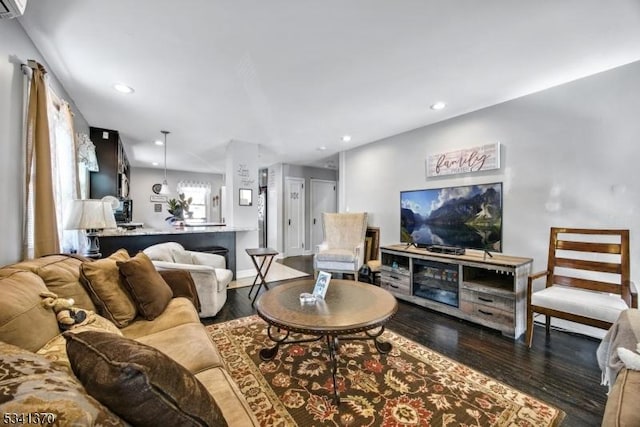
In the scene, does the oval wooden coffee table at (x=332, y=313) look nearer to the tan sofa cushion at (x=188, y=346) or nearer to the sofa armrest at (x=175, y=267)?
the tan sofa cushion at (x=188, y=346)

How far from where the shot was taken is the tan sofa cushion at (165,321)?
165 centimetres

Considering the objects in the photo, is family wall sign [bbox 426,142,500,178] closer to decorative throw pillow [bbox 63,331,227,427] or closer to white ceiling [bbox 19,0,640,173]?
white ceiling [bbox 19,0,640,173]

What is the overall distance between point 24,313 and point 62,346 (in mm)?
202

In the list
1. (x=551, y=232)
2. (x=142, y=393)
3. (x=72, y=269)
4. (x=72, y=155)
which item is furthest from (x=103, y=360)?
(x=551, y=232)

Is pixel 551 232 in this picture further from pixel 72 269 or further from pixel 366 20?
pixel 72 269

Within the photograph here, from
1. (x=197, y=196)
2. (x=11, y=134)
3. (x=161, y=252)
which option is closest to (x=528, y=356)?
(x=161, y=252)

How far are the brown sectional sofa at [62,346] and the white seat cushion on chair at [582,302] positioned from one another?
2522mm

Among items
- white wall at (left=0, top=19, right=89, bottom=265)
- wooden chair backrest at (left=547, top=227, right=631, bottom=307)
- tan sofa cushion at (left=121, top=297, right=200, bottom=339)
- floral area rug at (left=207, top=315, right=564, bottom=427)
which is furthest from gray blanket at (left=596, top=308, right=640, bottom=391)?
white wall at (left=0, top=19, right=89, bottom=265)

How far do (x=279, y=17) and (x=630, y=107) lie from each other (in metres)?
3.09

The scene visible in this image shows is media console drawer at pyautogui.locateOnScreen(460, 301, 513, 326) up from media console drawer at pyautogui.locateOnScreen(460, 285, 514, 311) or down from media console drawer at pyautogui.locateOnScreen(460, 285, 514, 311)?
down

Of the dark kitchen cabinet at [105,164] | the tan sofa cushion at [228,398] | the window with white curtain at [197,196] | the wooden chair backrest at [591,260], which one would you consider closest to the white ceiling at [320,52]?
the dark kitchen cabinet at [105,164]

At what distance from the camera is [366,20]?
179 centimetres

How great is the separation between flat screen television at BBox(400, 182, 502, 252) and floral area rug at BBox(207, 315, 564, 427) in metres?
1.65

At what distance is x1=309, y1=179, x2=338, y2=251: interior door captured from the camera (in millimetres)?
7309
